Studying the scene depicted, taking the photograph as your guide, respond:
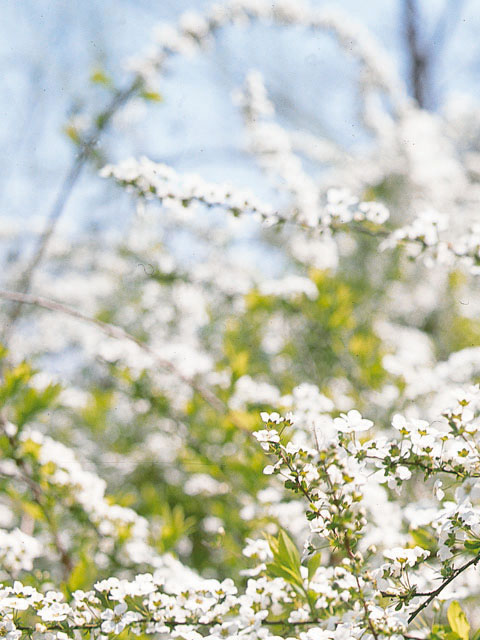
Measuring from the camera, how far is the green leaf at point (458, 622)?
91 centimetres

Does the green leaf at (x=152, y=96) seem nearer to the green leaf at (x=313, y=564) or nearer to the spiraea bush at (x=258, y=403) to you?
the spiraea bush at (x=258, y=403)

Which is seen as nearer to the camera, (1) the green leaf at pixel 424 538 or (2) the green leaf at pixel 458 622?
(2) the green leaf at pixel 458 622

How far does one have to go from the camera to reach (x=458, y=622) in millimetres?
920

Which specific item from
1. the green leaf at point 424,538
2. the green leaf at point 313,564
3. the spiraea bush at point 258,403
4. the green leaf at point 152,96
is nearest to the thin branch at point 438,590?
the spiraea bush at point 258,403

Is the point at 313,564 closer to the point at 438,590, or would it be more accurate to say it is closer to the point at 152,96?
the point at 438,590

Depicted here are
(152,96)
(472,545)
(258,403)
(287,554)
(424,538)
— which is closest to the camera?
(472,545)

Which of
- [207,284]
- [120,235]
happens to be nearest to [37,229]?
[120,235]

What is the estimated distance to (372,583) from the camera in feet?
2.88

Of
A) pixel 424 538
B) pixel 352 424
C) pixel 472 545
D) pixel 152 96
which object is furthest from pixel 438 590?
pixel 152 96

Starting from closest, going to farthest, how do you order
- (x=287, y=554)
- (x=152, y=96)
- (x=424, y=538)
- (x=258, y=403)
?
(x=287, y=554), (x=424, y=538), (x=152, y=96), (x=258, y=403)

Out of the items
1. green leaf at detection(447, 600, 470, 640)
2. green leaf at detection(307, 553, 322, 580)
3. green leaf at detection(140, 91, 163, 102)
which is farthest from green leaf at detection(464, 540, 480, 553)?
green leaf at detection(140, 91, 163, 102)

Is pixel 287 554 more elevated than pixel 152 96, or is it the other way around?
pixel 152 96

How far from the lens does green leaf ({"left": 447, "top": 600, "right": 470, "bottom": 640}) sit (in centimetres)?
91

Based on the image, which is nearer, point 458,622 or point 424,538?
point 458,622
